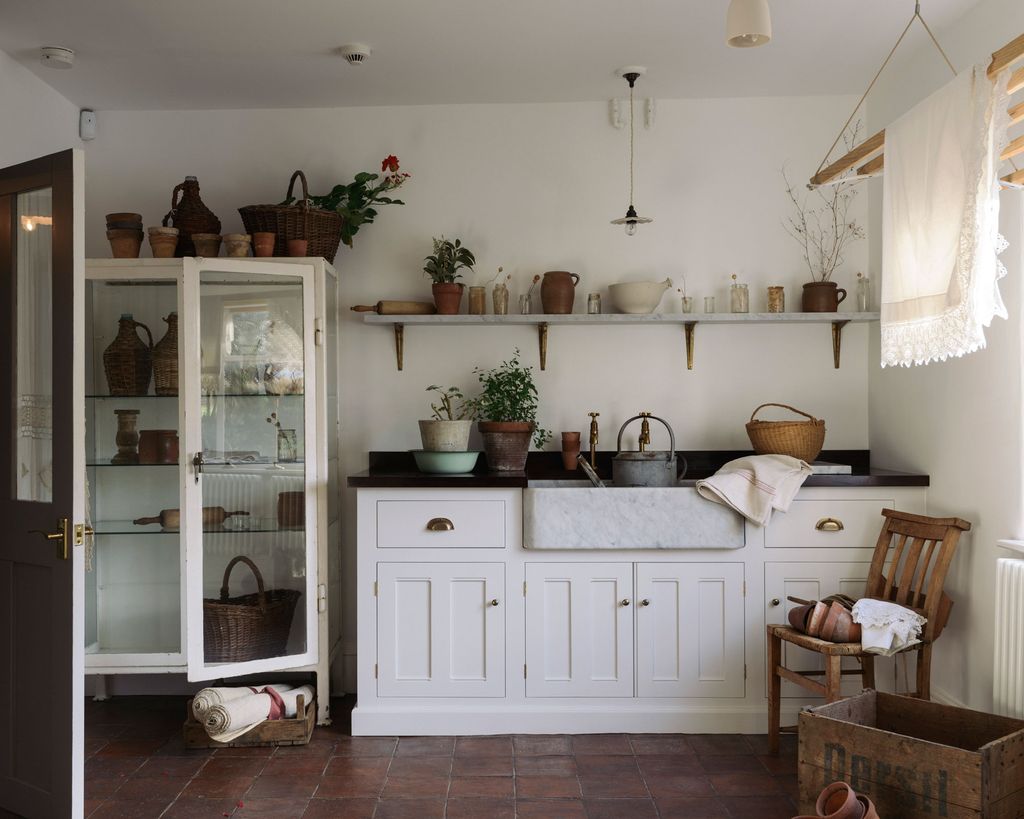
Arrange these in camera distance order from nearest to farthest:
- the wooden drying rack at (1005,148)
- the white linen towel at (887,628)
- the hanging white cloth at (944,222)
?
the wooden drying rack at (1005,148), the hanging white cloth at (944,222), the white linen towel at (887,628)

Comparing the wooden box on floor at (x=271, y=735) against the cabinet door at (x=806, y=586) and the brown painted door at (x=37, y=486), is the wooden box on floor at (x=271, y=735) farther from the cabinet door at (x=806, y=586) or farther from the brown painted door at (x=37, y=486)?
the cabinet door at (x=806, y=586)

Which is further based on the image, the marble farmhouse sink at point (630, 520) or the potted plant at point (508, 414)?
the potted plant at point (508, 414)

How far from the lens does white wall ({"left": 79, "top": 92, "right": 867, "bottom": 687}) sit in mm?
4148

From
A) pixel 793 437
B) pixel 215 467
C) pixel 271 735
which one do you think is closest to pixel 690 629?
pixel 793 437

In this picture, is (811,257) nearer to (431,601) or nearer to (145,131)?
(431,601)

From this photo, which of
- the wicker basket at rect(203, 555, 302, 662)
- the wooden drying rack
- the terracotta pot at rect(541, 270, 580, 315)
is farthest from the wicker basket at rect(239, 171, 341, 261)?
the wooden drying rack

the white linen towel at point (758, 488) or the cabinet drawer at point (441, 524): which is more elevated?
the white linen towel at point (758, 488)

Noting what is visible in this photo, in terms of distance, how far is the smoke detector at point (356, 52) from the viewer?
351cm

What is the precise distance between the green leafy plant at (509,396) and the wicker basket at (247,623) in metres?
1.10

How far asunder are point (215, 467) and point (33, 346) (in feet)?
3.41

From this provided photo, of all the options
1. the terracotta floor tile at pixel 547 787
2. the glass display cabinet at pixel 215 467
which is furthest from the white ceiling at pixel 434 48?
the terracotta floor tile at pixel 547 787

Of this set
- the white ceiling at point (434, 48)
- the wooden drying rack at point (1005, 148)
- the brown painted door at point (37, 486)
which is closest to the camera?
the wooden drying rack at point (1005, 148)

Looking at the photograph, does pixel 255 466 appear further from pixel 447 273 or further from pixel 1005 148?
pixel 1005 148

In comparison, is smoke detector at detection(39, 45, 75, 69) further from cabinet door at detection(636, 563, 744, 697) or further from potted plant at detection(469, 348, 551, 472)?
cabinet door at detection(636, 563, 744, 697)
